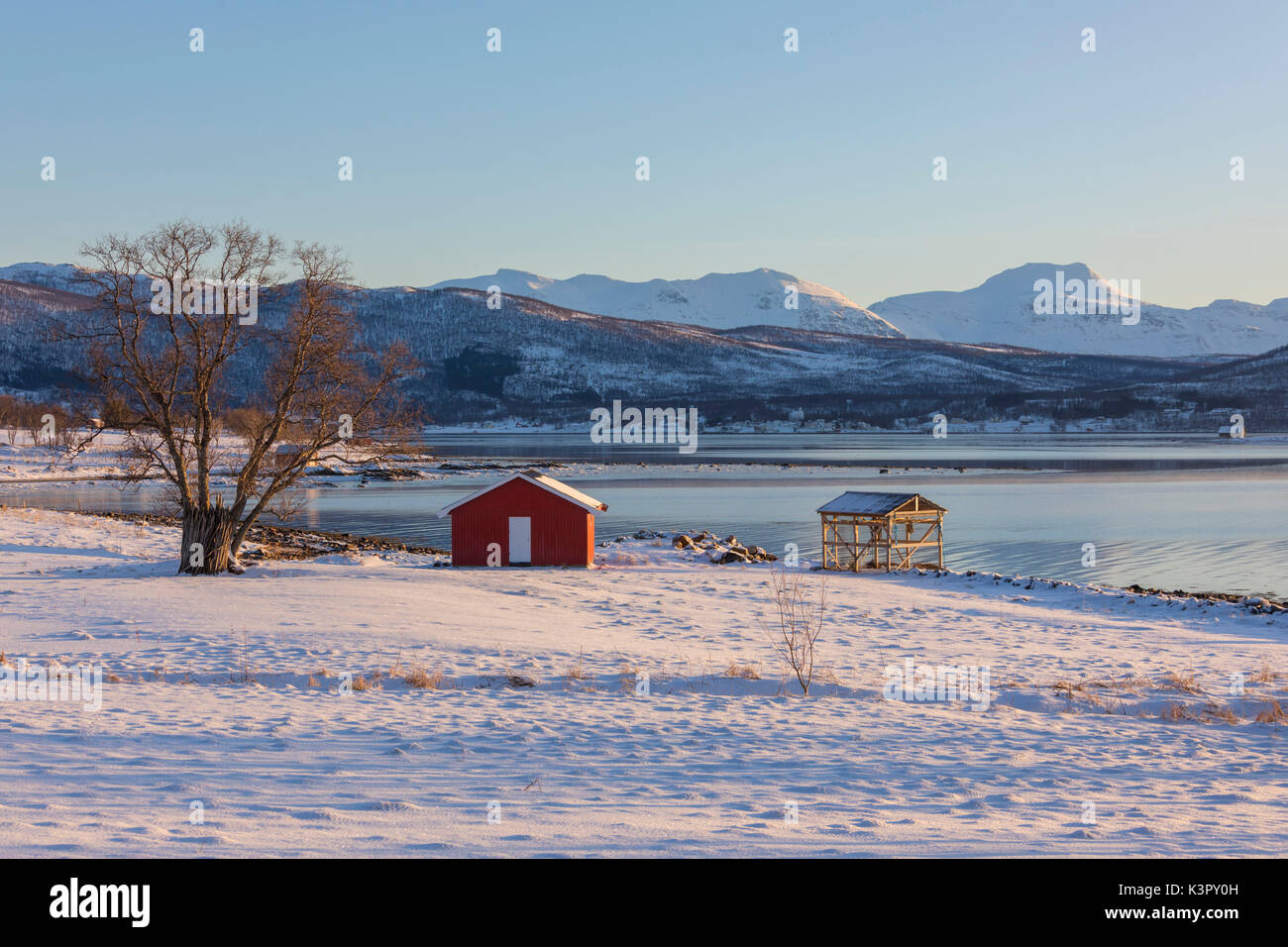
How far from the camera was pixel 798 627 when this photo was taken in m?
21.5

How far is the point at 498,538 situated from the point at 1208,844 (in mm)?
26267

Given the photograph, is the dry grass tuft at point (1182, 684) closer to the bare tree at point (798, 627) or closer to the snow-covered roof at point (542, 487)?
the bare tree at point (798, 627)

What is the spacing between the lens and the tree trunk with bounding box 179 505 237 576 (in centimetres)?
2717

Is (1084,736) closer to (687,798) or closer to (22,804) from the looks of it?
(687,798)

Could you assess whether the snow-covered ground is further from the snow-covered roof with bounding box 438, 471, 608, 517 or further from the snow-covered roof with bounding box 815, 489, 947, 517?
the snow-covered roof with bounding box 815, 489, 947, 517

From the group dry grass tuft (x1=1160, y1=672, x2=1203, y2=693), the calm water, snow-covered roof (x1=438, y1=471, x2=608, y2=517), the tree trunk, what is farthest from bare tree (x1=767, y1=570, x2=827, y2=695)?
the tree trunk

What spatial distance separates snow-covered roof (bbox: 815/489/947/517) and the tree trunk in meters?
18.9

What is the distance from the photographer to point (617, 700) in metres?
13.2

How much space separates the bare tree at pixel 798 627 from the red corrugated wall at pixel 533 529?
6.04m

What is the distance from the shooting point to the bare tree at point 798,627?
15.2 metres

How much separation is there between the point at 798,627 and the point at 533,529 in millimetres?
12778

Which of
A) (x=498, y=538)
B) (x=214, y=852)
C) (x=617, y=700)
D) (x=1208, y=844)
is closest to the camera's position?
(x=214, y=852)

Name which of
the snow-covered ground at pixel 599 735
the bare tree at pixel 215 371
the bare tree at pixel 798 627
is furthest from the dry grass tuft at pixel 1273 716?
the bare tree at pixel 215 371

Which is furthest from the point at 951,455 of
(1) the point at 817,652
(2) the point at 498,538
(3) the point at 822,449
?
(1) the point at 817,652
